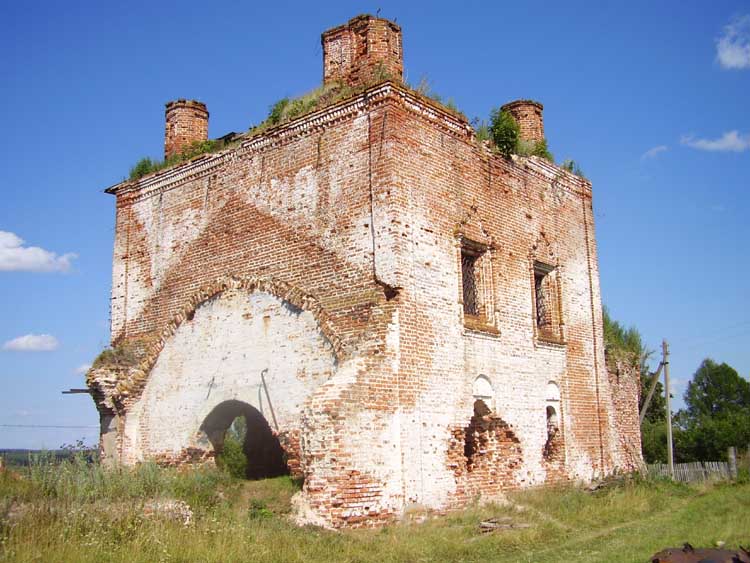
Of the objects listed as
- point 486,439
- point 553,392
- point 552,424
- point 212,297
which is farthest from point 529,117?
point 212,297

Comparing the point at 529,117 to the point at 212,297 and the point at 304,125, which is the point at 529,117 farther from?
the point at 212,297

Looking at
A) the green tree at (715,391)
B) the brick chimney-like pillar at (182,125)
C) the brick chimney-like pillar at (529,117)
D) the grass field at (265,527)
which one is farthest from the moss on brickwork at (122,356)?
the green tree at (715,391)

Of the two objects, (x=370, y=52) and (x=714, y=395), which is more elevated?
(x=370, y=52)

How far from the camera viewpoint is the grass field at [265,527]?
285 inches

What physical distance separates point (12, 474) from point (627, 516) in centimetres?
872

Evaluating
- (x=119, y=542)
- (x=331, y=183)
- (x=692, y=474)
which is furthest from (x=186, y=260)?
(x=692, y=474)

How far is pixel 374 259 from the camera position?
10586 mm

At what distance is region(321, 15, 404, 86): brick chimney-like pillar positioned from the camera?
1162 centimetres

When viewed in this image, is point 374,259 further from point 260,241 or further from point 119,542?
point 119,542

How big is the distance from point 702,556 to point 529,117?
411 inches

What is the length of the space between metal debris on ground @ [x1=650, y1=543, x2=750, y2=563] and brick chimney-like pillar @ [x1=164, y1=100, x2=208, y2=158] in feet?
37.5

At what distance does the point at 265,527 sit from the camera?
28.8 ft

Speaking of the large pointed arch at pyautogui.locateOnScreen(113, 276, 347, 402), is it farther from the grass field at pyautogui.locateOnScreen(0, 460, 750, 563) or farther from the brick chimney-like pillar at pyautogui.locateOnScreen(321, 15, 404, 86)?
the brick chimney-like pillar at pyautogui.locateOnScreen(321, 15, 404, 86)

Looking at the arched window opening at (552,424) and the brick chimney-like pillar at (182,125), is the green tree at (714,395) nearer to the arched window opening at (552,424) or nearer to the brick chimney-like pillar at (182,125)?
the arched window opening at (552,424)
